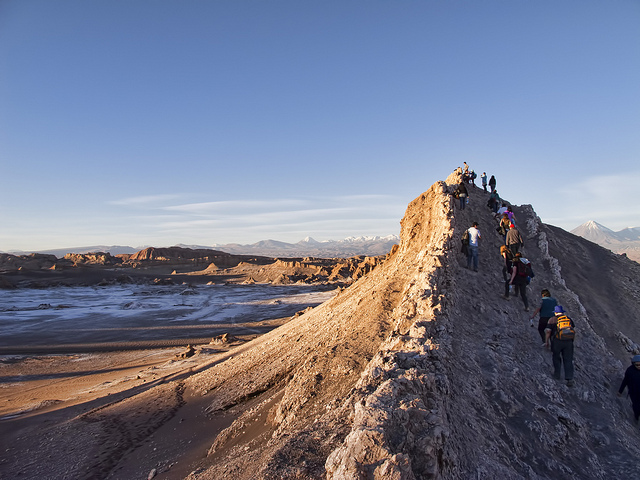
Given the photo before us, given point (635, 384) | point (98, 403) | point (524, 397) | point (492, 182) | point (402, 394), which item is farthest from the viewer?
point (492, 182)

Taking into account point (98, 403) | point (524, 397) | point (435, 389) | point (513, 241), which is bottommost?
point (98, 403)

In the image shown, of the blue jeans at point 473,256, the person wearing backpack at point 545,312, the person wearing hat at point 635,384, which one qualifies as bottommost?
the person wearing hat at point 635,384

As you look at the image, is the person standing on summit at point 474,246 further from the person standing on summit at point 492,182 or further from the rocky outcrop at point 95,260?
the rocky outcrop at point 95,260

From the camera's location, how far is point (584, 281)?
942cm

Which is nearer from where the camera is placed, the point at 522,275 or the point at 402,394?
the point at 402,394

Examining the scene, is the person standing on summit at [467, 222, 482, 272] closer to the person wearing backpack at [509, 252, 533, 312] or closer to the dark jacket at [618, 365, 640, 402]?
the person wearing backpack at [509, 252, 533, 312]

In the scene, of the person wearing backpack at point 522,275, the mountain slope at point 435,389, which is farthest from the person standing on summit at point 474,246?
the person wearing backpack at point 522,275

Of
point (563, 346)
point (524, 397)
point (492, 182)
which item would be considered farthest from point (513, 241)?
point (492, 182)

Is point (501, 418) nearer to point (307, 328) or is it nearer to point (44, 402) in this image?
point (307, 328)

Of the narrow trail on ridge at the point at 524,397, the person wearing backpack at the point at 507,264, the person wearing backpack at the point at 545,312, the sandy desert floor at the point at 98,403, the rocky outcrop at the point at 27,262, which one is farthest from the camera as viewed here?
the rocky outcrop at the point at 27,262

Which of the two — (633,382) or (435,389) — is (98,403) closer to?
(435,389)

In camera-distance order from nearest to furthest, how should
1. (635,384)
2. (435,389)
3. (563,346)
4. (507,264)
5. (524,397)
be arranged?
1. (435,389)
2. (524,397)
3. (635,384)
4. (563,346)
5. (507,264)

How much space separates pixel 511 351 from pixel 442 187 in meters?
5.72

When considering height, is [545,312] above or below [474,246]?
A: below
